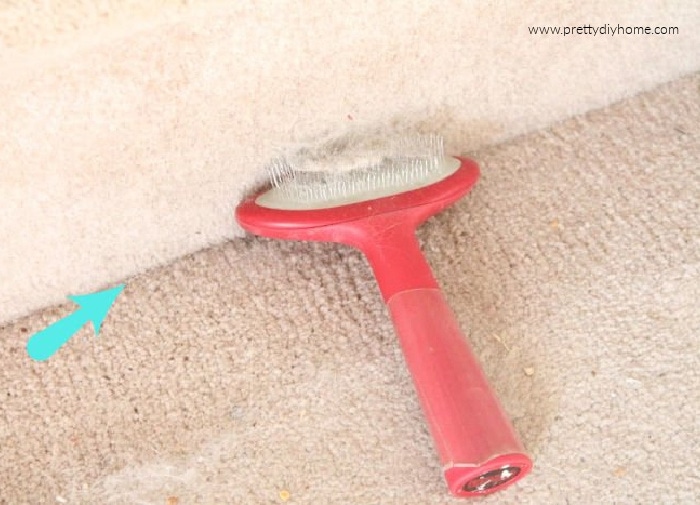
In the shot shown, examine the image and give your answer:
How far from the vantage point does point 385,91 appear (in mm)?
558

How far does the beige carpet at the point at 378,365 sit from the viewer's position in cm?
51

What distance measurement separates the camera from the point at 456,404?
1.53ft

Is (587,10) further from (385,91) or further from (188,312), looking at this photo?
(188,312)

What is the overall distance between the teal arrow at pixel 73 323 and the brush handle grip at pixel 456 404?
22 cm

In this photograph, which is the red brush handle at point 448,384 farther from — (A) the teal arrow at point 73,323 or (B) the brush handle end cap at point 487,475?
(A) the teal arrow at point 73,323

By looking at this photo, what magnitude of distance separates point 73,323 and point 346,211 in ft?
0.71

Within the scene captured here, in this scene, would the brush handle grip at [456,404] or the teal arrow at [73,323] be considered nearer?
the brush handle grip at [456,404]

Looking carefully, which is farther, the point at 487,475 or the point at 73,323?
the point at 73,323

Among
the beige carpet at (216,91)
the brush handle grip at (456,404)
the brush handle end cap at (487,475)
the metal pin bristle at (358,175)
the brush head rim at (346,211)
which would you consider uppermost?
the beige carpet at (216,91)

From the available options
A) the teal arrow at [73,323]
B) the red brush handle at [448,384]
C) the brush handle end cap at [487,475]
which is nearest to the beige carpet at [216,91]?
the teal arrow at [73,323]

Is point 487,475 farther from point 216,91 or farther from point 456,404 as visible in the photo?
point 216,91

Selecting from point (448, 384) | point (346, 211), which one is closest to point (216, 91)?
point (346, 211)

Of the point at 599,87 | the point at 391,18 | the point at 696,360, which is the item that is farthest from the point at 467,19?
the point at 696,360

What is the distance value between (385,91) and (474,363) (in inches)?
7.9
